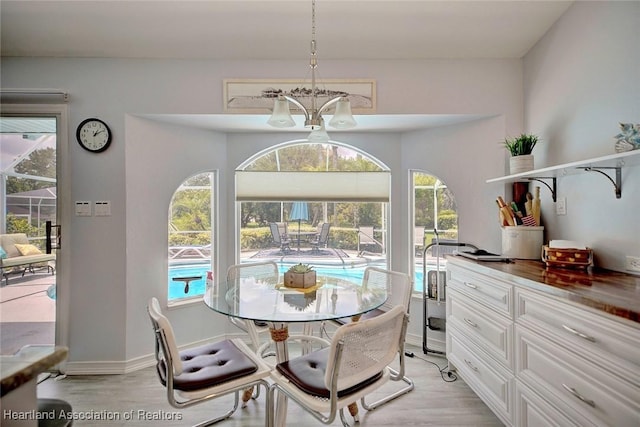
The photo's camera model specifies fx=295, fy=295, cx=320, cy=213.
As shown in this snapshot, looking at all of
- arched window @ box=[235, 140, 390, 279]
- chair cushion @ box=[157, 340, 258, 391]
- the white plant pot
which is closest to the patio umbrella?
arched window @ box=[235, 140, 390, 279]

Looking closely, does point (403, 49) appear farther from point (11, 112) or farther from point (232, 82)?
point (11, 112)

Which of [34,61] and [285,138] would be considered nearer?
[34,61]

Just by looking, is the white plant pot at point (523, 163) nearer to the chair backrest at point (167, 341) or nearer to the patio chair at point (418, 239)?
the patio chair at point (418, 239)

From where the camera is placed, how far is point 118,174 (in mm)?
2531

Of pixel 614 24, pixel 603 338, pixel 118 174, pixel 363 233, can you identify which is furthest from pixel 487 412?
pixel 118 174

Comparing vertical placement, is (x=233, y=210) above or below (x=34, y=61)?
below

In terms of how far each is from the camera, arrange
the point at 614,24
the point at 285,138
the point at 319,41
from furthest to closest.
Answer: the point at 285,138 < the point at 319,41 < the point at 614,24

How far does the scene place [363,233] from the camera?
332cm

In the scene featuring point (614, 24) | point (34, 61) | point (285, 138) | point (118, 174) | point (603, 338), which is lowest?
point (603, 338)

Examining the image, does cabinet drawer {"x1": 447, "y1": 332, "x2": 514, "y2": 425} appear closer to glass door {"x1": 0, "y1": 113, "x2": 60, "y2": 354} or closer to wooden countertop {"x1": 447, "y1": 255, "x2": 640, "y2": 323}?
wooden countertop {"x1": 447, "y1": 255, "x2": 640, "y2": 323}

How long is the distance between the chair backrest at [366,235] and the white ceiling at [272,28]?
5.60ft

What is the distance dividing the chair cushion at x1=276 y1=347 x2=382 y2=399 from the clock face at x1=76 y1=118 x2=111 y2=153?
7.72 ft

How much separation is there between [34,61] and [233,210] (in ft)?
6.81

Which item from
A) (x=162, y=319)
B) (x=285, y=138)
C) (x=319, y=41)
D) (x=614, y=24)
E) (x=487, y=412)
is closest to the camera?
(x=162, y=319)
